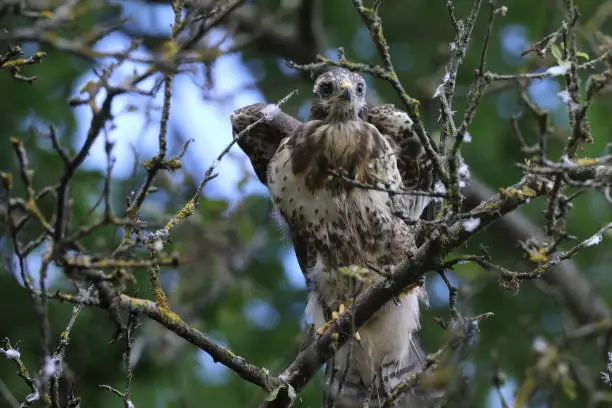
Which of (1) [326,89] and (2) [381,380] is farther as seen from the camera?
(1) [326,89]

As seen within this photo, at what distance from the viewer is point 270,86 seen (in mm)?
8000

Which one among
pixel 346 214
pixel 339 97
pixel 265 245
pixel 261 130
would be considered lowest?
pixel 346 214

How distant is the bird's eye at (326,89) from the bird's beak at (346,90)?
110 millimetres

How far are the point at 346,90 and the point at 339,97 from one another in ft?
0.19

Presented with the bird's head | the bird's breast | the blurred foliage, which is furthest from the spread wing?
the blurred foliage

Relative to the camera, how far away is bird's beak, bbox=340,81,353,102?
17.3ft

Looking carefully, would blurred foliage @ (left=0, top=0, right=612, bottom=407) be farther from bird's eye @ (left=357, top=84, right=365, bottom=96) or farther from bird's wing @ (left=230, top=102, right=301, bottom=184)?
bird's eye @ (left=357, top=84, right=365, bottom=96)

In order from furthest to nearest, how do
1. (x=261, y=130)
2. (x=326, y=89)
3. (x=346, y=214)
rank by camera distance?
(x=261, y=130) < (x=326, y=89) < (x=346, y=214)

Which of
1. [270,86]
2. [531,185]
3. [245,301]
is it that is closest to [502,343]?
[245,301]

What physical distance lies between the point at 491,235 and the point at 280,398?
4.12 metres

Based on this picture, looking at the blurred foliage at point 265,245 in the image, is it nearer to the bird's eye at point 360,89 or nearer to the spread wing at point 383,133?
the spread wing at point 383,133

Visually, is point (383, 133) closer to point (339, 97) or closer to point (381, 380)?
point (339, 97)

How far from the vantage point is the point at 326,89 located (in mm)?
5441

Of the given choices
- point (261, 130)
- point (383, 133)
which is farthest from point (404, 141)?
point (261, 130)
